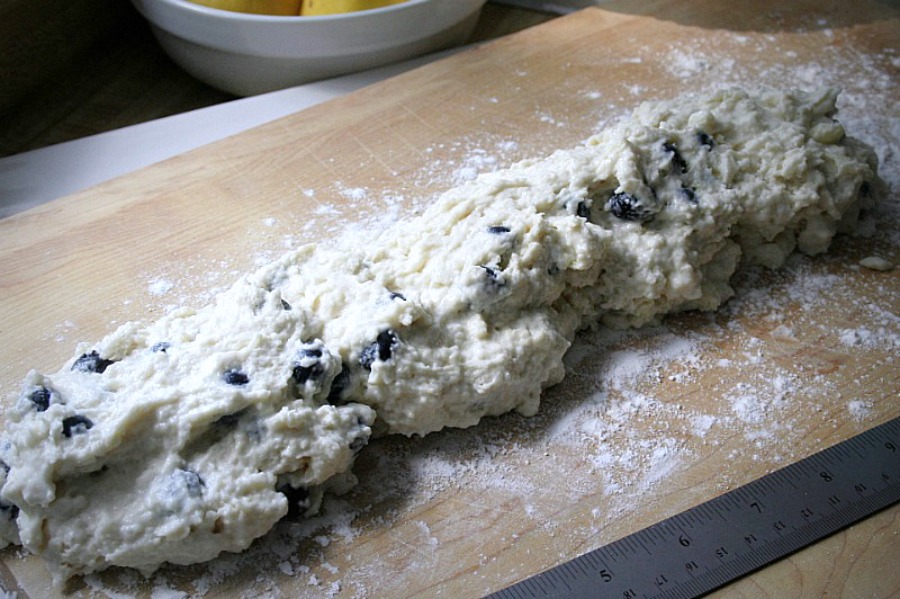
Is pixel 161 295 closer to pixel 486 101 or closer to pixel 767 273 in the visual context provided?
pixel 486 101

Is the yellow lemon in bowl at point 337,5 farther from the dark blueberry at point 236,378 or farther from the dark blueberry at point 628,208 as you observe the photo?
the dark blueberry at point 236,378

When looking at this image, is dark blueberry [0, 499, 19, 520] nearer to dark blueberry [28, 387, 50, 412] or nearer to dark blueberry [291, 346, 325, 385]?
dark blueberry [28, 387, 50, 412]

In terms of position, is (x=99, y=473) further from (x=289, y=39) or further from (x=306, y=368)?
(x=289, y=39)

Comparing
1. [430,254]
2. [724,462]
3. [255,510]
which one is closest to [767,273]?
[724,462]

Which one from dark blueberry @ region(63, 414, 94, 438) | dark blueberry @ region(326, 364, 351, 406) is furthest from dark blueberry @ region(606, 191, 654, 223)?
dark blueberry @ region(63, 414, 94, 438)

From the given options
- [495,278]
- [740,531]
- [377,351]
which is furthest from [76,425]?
[740,531]
